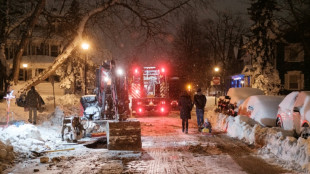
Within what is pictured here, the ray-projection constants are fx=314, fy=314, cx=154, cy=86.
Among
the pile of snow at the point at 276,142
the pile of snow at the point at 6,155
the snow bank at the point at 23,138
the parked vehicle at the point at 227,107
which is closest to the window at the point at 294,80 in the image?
the parked vehicle at the point at 227,107

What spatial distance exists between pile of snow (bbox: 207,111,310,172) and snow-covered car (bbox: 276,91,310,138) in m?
0.37

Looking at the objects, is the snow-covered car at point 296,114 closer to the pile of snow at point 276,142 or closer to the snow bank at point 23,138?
the pile of snow at point 276,142

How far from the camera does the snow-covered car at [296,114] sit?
9.20 metres

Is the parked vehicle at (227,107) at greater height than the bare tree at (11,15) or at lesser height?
lesser

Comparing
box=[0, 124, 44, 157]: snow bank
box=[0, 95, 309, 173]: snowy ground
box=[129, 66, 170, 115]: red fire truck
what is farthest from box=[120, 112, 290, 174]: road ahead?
box=[129, 66, 170, 115]: red fire truck

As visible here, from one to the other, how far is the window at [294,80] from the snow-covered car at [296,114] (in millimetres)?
28363

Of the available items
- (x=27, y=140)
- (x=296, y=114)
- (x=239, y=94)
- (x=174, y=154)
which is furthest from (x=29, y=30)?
(x=296, y=114)

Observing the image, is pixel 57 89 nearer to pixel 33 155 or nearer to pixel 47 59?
pixel 47 59

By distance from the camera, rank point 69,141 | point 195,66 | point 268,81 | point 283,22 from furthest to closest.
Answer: point 195,66 → point 268,81 → point 283,22 → point 69,141

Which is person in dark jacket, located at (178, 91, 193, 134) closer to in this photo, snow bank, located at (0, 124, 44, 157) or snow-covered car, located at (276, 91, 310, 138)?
snow-covered car, located at (276, 91, 310, 138)

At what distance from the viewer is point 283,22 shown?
27.4 metres

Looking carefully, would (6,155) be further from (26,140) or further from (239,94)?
(239,94)

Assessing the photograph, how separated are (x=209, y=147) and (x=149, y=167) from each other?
2988 mm

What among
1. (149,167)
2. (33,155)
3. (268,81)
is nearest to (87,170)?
(149,167)
